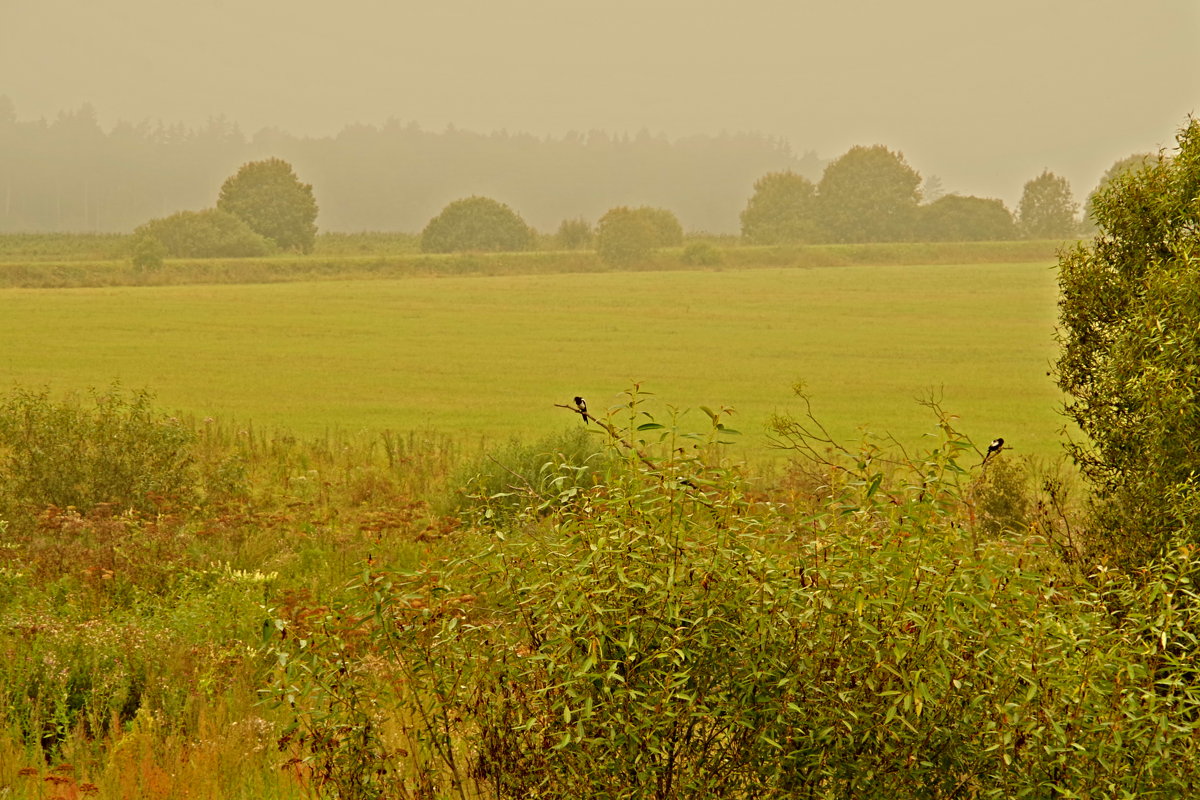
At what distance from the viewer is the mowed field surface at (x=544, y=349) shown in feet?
105

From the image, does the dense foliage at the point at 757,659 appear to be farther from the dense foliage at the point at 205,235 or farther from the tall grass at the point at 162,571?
the dense foliage at the point at 205,235

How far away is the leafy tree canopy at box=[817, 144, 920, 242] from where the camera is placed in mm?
125875

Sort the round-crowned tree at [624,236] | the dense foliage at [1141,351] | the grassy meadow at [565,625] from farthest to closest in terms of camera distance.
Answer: the round-crowned tree at [624,236] → the dense foliage at [1141,351] → the grassy meadow at [565,625]

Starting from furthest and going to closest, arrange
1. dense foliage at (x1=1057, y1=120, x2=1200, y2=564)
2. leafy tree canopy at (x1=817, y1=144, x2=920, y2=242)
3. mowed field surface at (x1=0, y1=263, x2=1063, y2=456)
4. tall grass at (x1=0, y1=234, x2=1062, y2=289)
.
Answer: leafy tree canopy at (x1=817, y1=144, x2=920, y2=242), tall grass at (x1=0, y1=234, x2=1062, y2=289), mowed field surface at (x1=0, y1=263, x2=1063, y2=456), dense foliage at (x1=1057, y1=120, x2=1200, y2=564)

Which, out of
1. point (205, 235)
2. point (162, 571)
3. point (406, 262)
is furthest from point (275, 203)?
point (162, 571)

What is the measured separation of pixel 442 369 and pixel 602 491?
35750 millimetres

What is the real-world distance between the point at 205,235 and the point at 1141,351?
104862 mm

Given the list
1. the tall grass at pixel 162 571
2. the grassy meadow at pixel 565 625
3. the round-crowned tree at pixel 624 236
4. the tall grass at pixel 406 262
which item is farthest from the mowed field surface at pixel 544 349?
the round-crowned tree at pixel 624 236

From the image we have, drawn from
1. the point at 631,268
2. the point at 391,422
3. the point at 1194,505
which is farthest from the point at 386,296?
the point at 1194,505

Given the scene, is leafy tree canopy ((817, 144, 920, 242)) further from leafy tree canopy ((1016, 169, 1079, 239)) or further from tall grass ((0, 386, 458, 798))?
tall grass ((0, 386, 458, 798))

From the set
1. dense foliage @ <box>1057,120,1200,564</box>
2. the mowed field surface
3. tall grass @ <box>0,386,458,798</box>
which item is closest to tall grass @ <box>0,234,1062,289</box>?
the mowed field surface

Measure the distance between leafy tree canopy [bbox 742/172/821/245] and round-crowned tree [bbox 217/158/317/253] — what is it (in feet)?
155

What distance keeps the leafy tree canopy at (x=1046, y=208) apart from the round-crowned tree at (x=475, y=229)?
53002 mm

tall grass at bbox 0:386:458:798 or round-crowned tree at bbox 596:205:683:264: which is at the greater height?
round-crowned tree at bbox 596:205:683:264
